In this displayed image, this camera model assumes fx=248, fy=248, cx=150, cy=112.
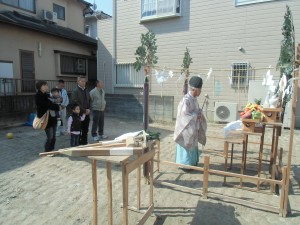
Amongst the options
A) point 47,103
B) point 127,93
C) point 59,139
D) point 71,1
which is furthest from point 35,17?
point 47,103

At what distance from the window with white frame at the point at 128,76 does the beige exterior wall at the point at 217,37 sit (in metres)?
0.65

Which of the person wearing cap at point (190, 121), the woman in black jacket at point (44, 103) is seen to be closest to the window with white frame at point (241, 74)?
the person wearing cap at point (190, 121)

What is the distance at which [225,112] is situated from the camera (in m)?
9.75

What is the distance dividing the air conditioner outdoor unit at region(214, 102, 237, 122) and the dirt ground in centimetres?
381

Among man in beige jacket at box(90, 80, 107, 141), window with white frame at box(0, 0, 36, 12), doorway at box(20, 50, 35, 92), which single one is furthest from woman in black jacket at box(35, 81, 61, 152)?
window with white frame at box(0, 0, 36, 12)

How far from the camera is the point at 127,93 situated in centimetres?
1278

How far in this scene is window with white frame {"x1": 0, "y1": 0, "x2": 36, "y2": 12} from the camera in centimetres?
1195

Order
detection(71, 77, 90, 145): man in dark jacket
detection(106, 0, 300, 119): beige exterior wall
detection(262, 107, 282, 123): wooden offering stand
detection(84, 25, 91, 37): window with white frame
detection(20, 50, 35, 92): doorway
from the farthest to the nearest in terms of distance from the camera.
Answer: detection(84, 25, 91, 37): window with white frame < detection(20, 50, 35, 92): doorway < detection(106, 0, 300, 119): beige exterior wall < detection(71, 77, 90, 145): man in dark jacket < detection(262, 107, 282, 123): wooden offering stand

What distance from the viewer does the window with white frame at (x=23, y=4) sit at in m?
11.9

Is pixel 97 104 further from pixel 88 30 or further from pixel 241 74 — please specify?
pixel 88 30

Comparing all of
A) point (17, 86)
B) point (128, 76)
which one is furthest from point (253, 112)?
point (17, 86)

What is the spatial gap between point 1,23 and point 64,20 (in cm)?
571

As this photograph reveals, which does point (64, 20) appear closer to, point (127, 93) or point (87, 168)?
point (127, 93)

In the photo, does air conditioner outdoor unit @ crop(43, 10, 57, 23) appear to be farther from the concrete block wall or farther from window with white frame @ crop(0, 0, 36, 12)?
the concrete block wall
